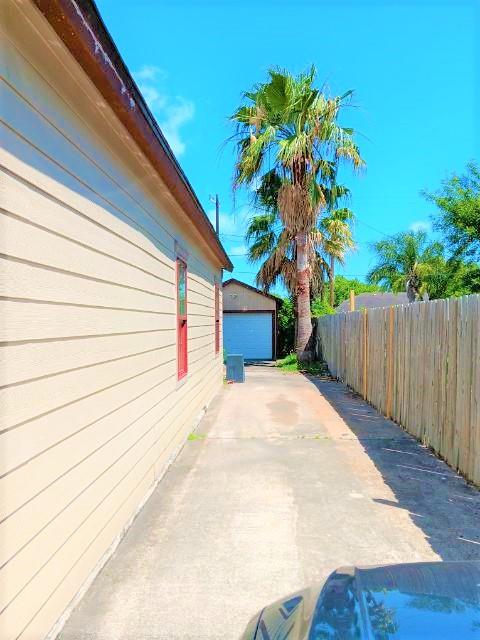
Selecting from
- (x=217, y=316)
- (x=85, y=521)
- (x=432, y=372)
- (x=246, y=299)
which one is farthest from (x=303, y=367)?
(x=85, y=521)

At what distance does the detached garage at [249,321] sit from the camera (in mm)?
21203

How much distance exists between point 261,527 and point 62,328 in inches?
88.1

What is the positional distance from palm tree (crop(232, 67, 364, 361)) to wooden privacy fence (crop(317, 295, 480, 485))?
20.8 feet

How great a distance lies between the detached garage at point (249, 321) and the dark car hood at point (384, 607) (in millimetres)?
19534

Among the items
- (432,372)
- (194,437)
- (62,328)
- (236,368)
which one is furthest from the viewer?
(236,368)

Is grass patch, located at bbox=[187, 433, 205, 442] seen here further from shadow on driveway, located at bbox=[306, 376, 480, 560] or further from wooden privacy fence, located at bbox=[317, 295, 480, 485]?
wooden privacy fence, located at bbox=[317, 295, 480, 485]

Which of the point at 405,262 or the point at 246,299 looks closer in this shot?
the point at 246,299

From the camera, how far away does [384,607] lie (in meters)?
1.42

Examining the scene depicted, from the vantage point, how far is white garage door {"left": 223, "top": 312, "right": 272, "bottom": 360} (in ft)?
69.9

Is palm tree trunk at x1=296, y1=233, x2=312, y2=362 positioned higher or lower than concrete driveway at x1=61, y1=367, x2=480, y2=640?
higher

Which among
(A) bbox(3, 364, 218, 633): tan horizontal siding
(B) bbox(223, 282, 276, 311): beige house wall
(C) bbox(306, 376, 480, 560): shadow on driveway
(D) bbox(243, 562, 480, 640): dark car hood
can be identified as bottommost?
(C) bbox(306, 376, 480, 560): shadow on driveway

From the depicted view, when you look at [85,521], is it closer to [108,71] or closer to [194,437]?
[108,71]

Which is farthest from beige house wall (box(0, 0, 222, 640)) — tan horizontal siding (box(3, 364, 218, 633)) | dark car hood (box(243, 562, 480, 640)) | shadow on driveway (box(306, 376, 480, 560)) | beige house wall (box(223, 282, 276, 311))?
beige house wall (box(223, 282, 276, 311))

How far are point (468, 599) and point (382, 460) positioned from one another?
3.89 m
